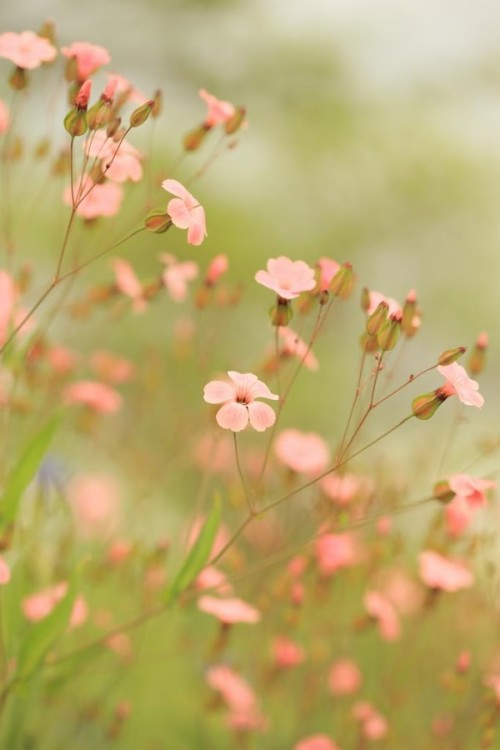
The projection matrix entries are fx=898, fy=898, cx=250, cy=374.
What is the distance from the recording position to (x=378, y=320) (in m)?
0.50

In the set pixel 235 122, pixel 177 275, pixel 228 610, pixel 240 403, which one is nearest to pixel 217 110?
pixel 235 122

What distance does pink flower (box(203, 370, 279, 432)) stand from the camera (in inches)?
18.0

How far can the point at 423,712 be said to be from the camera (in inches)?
39.3

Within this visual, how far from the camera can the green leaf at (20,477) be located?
0.56 m

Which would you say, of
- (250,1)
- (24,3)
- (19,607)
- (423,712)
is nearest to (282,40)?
(250,1)

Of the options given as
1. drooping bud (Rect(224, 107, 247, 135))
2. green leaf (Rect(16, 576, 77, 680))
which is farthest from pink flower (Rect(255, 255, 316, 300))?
green leaf (Rect(16, 576, 77, 680))

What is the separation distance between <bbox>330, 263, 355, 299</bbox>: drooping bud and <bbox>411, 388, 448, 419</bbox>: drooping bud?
7cm

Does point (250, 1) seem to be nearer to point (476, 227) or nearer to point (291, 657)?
point (476, 227)

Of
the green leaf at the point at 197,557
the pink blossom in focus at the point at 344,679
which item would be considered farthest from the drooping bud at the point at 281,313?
the pink blossom in focus at the point at 344,679

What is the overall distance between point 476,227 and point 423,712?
1.89 meters

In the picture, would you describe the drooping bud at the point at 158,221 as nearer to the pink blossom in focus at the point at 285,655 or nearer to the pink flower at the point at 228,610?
the pink flower at the point at 228,610

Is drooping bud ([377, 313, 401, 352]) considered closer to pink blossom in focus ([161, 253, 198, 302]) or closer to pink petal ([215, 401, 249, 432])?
pink petal ([215, 401, 249, 432])

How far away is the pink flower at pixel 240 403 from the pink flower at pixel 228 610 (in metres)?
0.20

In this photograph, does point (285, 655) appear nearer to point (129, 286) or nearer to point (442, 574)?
point (442, 574)
